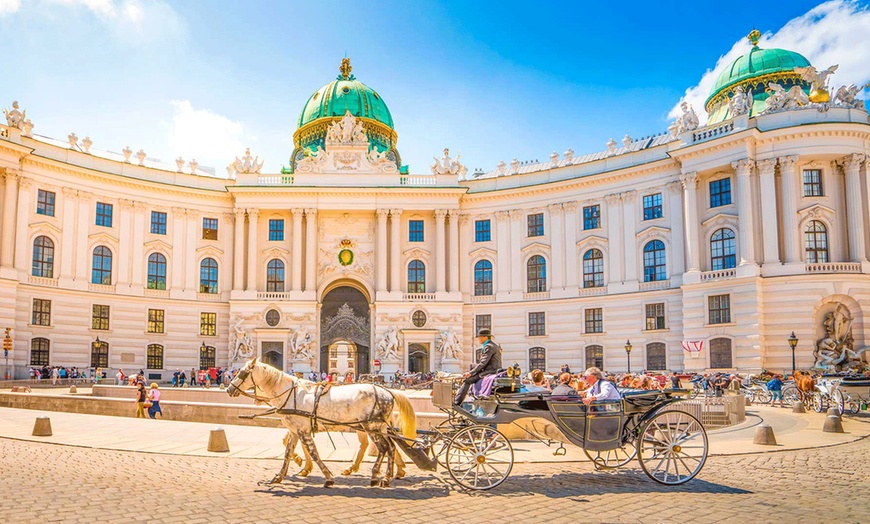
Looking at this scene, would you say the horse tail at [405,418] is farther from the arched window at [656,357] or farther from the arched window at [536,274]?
the arched window at [536,274]

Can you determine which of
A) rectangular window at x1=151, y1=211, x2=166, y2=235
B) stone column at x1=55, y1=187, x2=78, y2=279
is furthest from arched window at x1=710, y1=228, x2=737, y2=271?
stone column at x1=55, y1=187, x2=78, y2=279

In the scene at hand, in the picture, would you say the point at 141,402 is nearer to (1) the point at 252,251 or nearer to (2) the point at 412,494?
(2) the point at 412,494

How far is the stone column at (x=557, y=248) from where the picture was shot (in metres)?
51.2

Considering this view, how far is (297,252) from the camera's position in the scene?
53375 mm

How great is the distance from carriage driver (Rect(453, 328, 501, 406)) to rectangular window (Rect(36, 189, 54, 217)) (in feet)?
145

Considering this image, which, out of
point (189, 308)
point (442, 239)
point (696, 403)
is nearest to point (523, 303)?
point (442, 239)

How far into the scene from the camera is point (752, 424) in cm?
2269

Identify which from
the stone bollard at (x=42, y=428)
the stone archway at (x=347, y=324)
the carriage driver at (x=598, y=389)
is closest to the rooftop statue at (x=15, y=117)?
the stone archway at (x=347, y=324)

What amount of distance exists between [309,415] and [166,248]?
1751 inches

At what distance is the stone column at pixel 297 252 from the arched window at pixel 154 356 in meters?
10.5

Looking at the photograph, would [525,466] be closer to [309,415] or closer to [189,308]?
[309,415]

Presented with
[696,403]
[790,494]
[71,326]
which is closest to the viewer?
[790,494]

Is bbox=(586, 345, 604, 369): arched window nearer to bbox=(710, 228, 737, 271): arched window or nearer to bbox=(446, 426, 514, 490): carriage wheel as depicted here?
bbox=(710, 228, 737, 271): arched window

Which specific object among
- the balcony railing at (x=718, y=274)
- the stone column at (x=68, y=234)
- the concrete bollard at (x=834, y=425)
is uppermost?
the stone column at (x=68, y=234)
